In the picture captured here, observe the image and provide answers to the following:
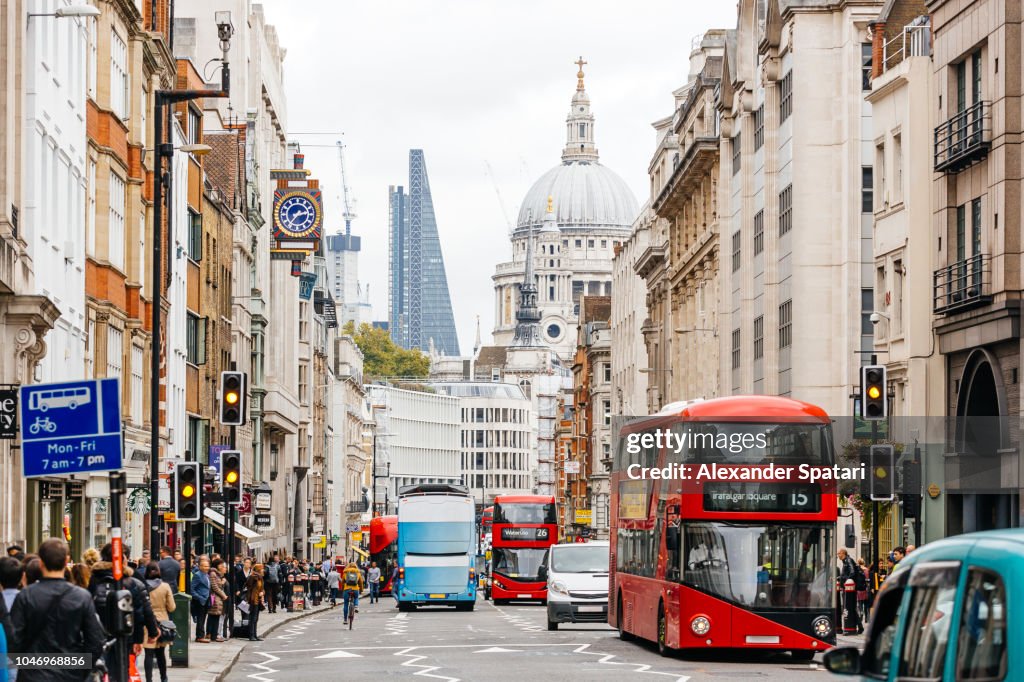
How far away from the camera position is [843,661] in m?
10.9

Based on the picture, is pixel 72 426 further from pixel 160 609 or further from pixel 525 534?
pixel 525 534

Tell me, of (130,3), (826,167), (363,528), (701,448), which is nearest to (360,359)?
(363,528)

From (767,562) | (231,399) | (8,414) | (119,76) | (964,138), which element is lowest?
(767,562)

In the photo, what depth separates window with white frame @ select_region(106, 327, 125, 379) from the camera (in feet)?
137

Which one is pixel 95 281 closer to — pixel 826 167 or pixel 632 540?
pixel 632 540

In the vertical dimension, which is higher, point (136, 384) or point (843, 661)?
point (136, 384)

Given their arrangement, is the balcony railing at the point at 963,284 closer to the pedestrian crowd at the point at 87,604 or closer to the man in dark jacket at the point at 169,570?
the pedestrian crowd at the point at 87,604

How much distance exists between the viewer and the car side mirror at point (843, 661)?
10828 millimetres

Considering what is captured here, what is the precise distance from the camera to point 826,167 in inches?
2472

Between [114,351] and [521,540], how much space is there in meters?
27.5

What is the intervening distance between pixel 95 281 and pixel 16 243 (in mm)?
11708

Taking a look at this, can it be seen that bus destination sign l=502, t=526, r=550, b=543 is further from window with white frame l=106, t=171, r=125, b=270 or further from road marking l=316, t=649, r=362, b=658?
road marking l=316, t=649, r=362, b=658

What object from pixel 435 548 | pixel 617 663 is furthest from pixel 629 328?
pixel 617 663

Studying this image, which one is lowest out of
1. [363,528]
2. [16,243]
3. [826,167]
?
[363,528]
